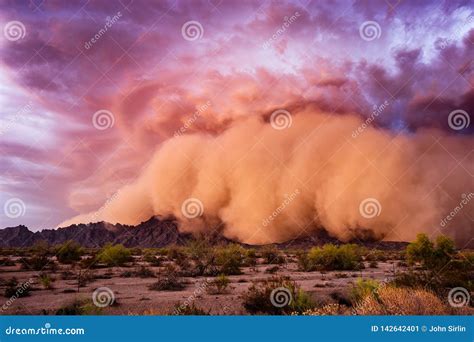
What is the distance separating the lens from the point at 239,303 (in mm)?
17406

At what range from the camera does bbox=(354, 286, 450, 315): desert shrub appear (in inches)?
488

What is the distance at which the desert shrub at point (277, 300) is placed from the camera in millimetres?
14773

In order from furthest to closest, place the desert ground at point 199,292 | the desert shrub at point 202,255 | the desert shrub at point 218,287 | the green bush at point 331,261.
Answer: the green bush at point 331,261, the desert shrub at point 202,255, the desert shrub at point 218,287, the desert ground at point 199,292

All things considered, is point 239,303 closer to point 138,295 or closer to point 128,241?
point 138,295

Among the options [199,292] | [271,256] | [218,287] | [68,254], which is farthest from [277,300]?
[271,256]

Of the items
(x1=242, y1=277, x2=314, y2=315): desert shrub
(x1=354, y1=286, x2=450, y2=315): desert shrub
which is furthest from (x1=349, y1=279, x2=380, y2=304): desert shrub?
(x1=242, y1=277, x2=314, y2=315): desert shrub

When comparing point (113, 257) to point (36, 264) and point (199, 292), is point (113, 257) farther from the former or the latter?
point (199, 292)

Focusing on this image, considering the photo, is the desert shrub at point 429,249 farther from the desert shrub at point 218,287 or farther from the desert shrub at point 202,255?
the desert shrub at point 218,287

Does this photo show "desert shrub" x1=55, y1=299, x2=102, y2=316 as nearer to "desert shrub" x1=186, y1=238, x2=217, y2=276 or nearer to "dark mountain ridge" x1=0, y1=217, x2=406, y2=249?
"desert shrub" x1=186, y1=238, x2=217, y2=276

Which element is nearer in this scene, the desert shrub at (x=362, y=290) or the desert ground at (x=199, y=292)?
the desert ground at (x=199, y=292)

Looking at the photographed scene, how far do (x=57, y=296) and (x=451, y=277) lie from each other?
19886 millimetres

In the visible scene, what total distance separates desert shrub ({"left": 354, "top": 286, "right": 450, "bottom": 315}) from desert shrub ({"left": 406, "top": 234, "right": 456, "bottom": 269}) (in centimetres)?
2005

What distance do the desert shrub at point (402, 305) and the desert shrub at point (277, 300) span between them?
2.32 meters

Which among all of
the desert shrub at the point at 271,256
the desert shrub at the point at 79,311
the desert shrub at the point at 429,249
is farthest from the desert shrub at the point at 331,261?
the desert shrub at the point at 79,311
